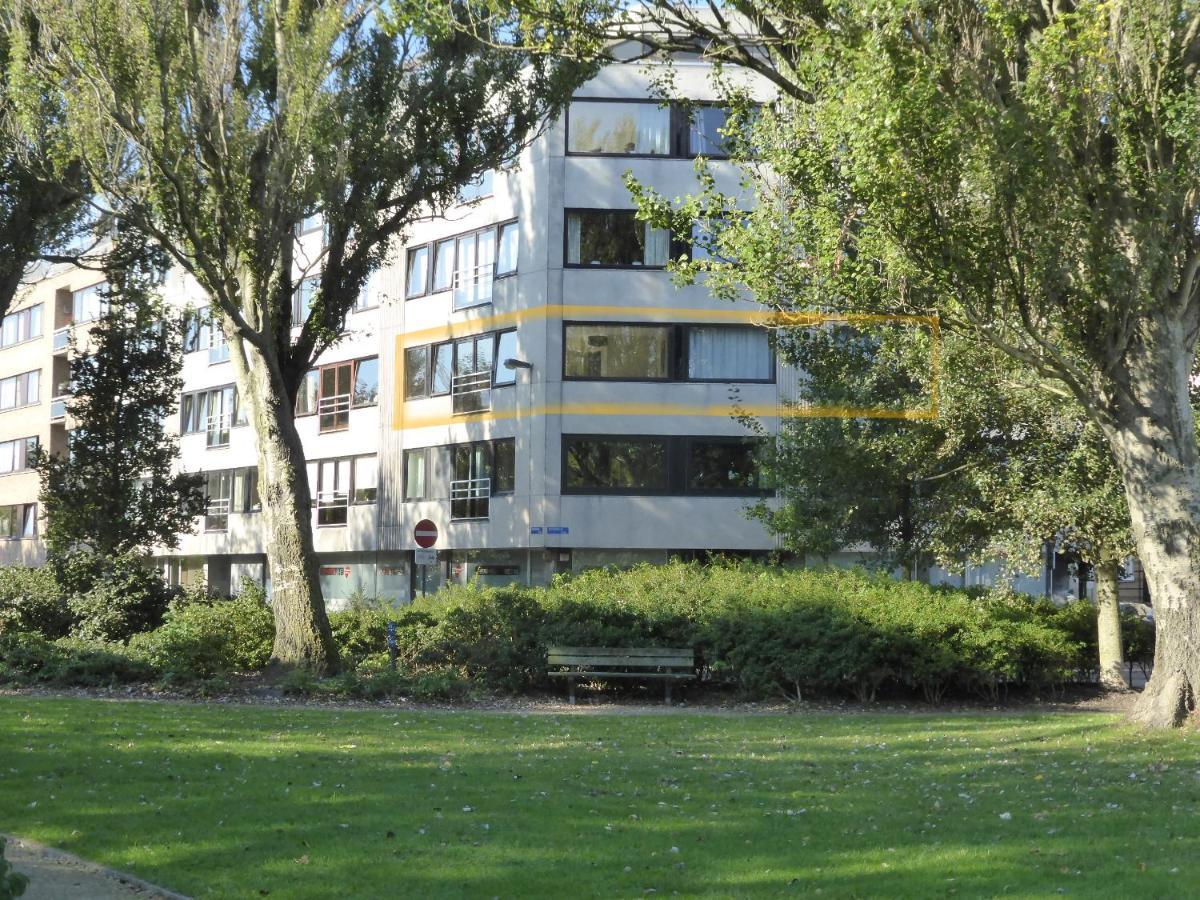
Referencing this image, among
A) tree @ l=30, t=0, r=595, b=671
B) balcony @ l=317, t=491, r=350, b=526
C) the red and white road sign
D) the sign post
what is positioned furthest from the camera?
balcony @ l=317, t=491, r=350, b=526

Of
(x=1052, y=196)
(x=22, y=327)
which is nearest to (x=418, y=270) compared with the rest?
(x=1052, y=196)

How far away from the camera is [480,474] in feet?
138

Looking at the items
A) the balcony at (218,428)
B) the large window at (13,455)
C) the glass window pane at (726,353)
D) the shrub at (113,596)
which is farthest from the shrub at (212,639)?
the large window at (13,455)

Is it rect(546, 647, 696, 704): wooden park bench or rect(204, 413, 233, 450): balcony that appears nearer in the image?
rect(546, 647, 696, 704): wooden park bench

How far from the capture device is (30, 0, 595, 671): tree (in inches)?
789

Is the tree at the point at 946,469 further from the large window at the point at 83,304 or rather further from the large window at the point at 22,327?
the large window at the point at 22,327

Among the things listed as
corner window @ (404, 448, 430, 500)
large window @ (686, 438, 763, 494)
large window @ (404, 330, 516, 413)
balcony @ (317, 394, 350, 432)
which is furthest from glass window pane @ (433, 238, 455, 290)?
large window @ (686, 438, 763, 494)

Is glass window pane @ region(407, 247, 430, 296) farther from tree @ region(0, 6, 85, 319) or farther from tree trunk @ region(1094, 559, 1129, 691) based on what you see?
tree trunk @ region(1094, 559, 1129, 691)

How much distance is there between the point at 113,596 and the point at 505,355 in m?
16.4

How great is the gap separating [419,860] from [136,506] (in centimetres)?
2696

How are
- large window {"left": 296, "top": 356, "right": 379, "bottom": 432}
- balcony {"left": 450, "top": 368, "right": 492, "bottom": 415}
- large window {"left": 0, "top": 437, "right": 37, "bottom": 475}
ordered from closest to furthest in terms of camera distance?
1. balcony {"left": 450, "top": 368, "right": 492, "bottom": 415}
2. large window {"left": 296, "top": 356, "right": 379, "bottom": 432}
3. large window {"left": 0, "top": 437, "right": 37, "bottom": 475}

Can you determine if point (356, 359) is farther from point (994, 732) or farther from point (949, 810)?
point (949, 810)

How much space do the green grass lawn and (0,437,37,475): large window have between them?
57.7 metres

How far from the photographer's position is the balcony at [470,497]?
41.7 m
